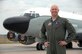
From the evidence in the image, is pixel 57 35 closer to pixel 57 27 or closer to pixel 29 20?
pixel 57 27

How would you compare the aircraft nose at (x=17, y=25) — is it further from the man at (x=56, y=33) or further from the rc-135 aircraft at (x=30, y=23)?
the man at (x=56, y=33)

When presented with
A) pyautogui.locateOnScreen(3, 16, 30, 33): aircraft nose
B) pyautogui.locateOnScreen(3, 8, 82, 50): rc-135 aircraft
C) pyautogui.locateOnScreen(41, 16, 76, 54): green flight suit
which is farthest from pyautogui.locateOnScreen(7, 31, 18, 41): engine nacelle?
pyautogui.locateOnScreen(41, 16, 76, 54): green flight suit

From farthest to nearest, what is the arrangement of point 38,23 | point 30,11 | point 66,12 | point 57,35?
point 66,12 < point 30,11 < point 38,23 < point 57,35

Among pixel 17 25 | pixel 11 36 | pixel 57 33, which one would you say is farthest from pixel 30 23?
pixel 57 33

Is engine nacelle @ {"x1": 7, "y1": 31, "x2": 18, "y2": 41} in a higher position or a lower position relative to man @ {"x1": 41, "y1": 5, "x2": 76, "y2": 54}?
lower

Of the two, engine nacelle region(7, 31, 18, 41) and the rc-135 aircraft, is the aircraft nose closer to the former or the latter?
the rc-135 aircraft

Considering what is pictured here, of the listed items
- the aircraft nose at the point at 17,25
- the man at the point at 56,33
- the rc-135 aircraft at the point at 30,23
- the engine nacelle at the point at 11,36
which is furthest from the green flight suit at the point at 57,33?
the engine nacelle at the point at 11,36

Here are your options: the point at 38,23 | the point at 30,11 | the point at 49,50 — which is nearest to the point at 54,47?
the point at 49,50

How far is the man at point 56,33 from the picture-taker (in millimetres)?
7051

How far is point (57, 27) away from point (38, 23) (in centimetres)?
1878

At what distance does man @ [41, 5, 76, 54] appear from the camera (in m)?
7.05

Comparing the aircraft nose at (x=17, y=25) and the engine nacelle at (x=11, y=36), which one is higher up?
the aircraft nose at (x=17, y=25)

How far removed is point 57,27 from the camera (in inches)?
279

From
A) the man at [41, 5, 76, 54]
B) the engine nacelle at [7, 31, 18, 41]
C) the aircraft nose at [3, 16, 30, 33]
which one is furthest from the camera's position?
the engine nacelle at [7, 31, 18, 41]
